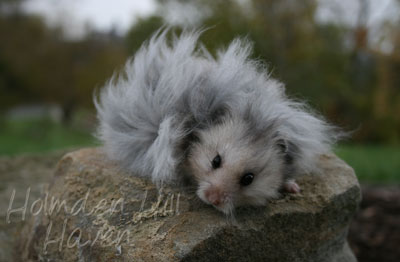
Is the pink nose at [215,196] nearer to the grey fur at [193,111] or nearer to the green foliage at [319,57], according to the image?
the grey fur at [193,111]

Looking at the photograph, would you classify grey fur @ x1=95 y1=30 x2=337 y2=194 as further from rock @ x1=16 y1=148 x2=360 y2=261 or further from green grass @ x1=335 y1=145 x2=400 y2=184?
green grass @ x1=335 y1=145 x2=400 y2=184

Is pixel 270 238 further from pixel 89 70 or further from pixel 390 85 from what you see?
pixel 89 70

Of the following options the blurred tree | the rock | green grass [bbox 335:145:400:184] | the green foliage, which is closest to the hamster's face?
the rock

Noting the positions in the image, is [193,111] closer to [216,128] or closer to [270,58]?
[216,128]

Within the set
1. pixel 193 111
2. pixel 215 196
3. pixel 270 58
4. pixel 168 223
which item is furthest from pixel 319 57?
pixel 168 223

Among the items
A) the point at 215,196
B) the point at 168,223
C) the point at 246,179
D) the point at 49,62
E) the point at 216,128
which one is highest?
the point at 49,62

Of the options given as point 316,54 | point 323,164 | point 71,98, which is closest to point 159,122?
point 323,164
